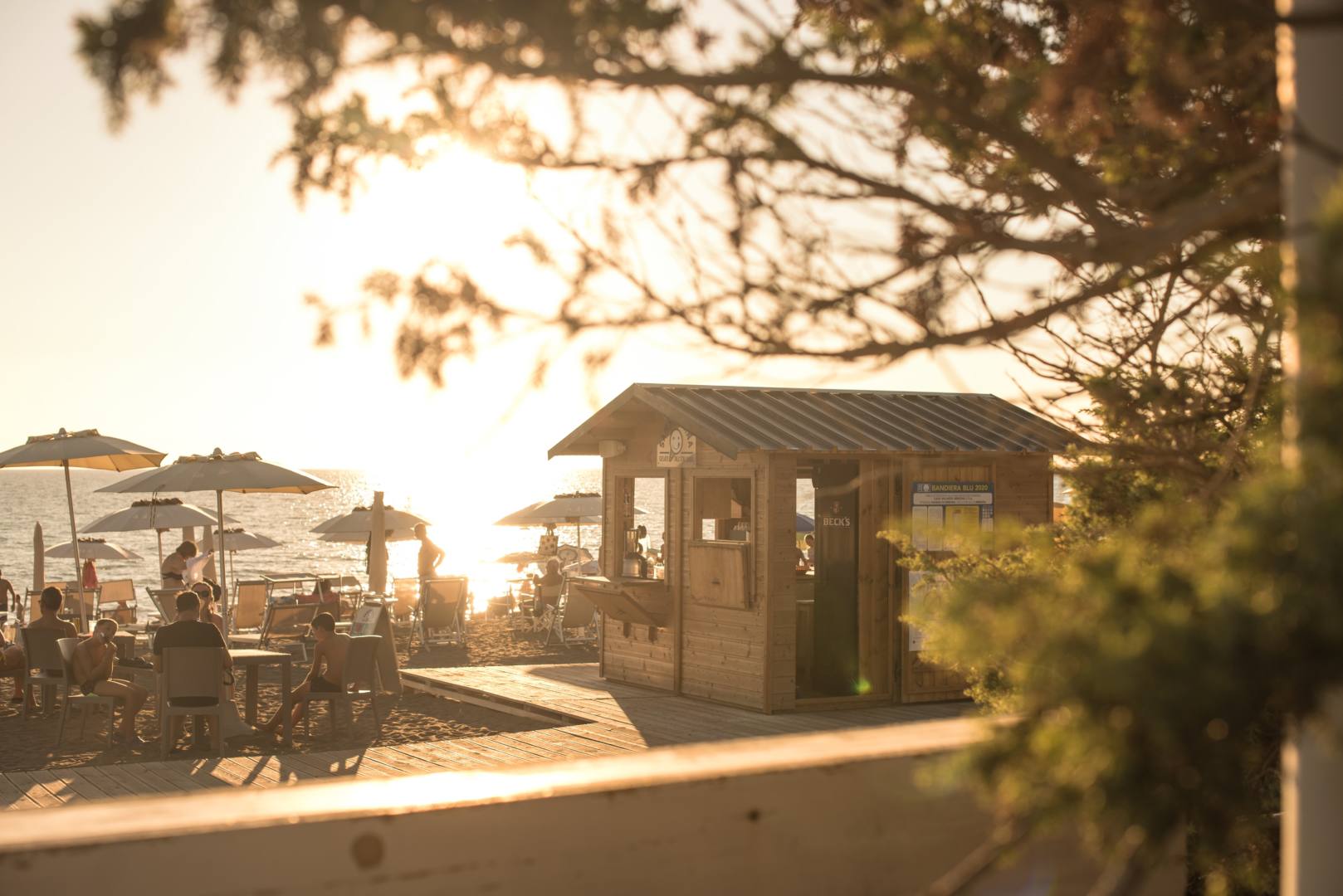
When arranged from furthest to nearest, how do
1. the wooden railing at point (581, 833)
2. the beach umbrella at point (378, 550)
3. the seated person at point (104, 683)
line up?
the beach umbrella at point (378, 550) → the seated person at point (104, 683) → the wooden railing at point (581, 833)

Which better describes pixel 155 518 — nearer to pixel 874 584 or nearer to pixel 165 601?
pixel 165 601

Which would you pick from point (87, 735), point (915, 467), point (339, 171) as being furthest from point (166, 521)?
point (339, 171)

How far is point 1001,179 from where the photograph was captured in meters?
3.85

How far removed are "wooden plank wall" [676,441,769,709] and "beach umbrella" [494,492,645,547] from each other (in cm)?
962

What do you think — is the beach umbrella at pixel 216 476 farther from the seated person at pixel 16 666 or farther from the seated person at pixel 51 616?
the seated person at pixel 51 616

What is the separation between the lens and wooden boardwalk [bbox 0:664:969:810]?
8750 mm

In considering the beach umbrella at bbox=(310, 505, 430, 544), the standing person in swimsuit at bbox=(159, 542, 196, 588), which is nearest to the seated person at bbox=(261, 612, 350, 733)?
the standing person in swimsuit at bbox=(159, 542, 196, 588)

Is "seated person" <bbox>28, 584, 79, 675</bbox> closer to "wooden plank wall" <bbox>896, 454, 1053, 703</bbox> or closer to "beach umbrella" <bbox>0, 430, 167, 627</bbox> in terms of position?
"beach umbrella" <bbox>0, 430, 167, 627</bbox>

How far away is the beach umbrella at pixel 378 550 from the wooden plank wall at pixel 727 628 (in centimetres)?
698

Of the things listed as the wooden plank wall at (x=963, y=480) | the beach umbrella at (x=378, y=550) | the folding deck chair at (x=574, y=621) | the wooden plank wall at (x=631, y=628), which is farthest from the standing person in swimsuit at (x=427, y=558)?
the wooden plank wall at (x=963, y=480)

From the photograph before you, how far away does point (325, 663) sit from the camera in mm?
10875

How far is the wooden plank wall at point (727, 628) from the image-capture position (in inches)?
469

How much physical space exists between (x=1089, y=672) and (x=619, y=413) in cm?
1238

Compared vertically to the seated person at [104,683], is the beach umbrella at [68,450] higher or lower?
higher
